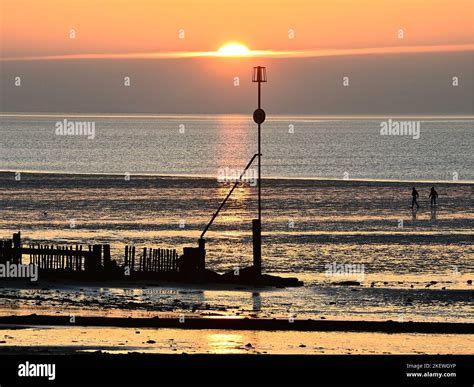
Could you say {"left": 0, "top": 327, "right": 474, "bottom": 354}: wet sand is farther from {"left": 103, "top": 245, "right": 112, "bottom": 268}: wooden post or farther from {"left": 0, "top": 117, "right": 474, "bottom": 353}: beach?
{"left": 103, "top": 245, "right": 112, "bottom": 268}: wooden post

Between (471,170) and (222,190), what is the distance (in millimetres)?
59945

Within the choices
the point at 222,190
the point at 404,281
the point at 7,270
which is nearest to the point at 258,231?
the point at 404,281

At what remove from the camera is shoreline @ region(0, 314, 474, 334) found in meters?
27.6

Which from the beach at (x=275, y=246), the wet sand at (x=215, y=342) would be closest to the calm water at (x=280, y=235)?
the beach at (x=275, y=246)

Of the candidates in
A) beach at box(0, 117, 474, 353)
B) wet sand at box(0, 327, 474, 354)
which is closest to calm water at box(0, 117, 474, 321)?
beach at box(0, 117, 474, 353)

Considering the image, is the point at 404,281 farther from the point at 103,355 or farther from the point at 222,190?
the point at 222,190

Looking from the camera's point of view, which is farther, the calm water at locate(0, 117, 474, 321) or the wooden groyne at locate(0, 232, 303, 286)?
the wooden groyne at locate(0, 232, 303, 286)

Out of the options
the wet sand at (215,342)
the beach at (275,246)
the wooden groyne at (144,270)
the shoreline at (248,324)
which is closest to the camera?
the wet sand at (215,342)

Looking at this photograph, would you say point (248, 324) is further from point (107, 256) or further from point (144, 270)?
point (107, 256)

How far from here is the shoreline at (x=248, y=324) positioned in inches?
1088

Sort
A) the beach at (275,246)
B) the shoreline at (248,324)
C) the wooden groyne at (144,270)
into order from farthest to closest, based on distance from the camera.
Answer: the wooden groyne at (144,270) → the beach at (275,246) → the shoreline at (248,324)

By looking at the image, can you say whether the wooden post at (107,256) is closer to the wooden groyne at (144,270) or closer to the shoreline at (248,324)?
the wooden groyne at (144,270)

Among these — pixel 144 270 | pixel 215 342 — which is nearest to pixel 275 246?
pixel 144 270

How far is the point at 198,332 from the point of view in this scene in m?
27.0
